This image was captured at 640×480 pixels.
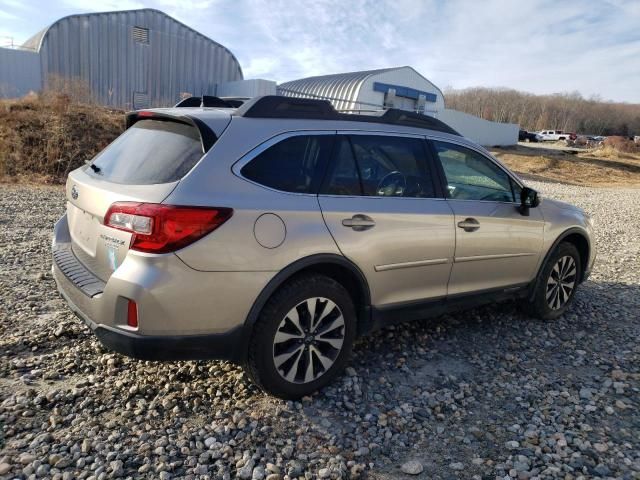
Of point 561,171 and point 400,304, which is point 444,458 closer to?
point 400,304

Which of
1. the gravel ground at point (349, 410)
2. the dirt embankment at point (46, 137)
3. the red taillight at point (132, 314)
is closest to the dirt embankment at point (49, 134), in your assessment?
the dirt embankment at point (46, 137)

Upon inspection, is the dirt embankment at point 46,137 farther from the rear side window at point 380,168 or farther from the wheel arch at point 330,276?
the wheel arch at point 330,276

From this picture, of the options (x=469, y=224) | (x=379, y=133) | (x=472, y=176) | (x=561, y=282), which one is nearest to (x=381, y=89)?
(x=561, y=282)

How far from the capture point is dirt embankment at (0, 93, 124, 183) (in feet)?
44.0

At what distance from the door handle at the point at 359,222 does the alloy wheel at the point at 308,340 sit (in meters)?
0.50

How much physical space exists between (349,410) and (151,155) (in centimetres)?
201

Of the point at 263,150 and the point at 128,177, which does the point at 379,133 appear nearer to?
the point at 263,150

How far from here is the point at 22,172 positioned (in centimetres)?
1324

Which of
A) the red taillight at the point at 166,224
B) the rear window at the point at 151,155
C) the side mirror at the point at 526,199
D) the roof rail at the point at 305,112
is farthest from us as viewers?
the side mirror at the point at 526,199

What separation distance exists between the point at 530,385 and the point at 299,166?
2.31m

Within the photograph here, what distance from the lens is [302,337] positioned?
3.21 metres

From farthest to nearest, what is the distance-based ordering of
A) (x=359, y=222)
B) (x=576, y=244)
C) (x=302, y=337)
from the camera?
(x=576, y=244)
(x=359, y=222)
(x=302, y=337)

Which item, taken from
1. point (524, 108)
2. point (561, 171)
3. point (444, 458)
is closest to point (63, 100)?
point (444, 458)

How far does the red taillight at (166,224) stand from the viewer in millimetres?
2662
